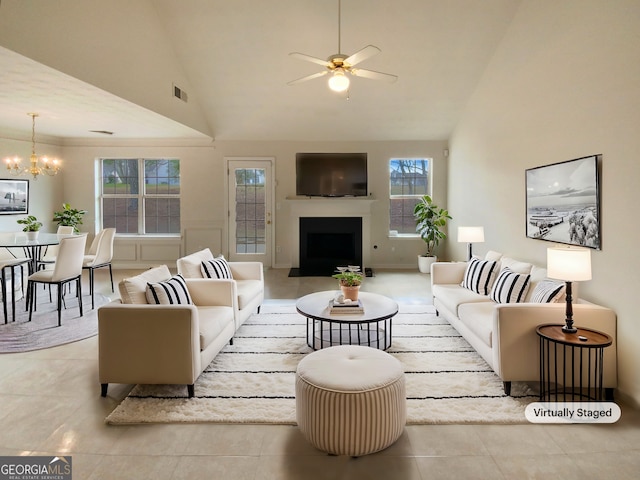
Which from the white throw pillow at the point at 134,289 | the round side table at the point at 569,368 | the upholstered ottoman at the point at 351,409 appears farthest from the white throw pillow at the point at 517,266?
the white throw pillow at the point at 134,289

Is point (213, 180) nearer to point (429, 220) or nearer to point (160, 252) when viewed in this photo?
point (160, 252)

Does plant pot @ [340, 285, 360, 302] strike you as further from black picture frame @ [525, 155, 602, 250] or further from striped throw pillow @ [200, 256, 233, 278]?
black picture frame @ [525, 155, 602, 250]

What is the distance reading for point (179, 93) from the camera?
5.73m

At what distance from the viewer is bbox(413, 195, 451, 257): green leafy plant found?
7195 millimetres

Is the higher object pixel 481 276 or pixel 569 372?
pixel 481 276

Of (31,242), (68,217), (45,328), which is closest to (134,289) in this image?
(45,328)

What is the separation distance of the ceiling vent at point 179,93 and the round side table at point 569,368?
214 inches

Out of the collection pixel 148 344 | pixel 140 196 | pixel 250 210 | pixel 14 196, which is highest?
pixel 140 196

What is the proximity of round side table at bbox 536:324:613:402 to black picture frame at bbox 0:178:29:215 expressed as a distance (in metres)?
7.85

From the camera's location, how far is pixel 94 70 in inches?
153

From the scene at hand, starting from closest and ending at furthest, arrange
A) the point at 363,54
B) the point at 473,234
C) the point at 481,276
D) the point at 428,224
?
1. the point at 363,54
2. the point at 481,276
3. the point at 473,234
4. the point at 428,224

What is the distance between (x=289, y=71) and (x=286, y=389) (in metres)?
4.66

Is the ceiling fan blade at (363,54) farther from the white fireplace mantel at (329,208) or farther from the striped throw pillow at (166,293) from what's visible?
the white fireplace mantel at (329,208)

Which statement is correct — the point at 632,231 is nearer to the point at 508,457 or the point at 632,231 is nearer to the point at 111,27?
the point at 508,457
